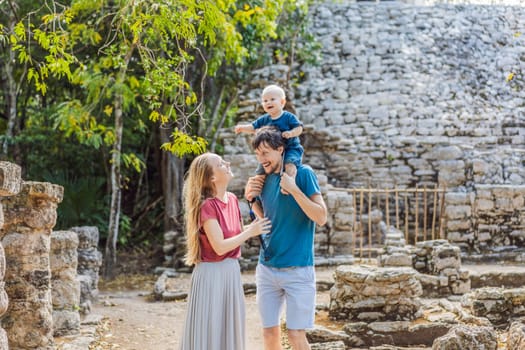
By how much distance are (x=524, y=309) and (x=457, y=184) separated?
222 inches

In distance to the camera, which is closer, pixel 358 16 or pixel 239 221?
pixel 239 221

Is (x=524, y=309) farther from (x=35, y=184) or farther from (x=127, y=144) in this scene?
(x=127, y=144)

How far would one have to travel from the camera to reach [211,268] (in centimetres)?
359

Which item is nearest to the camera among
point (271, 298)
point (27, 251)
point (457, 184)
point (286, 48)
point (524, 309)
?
point (271, 298)

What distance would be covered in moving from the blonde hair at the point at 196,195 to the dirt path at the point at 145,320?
1.81m

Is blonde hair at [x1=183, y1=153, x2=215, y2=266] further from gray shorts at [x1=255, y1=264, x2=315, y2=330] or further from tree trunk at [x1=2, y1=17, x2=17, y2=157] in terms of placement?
tree trunk at [x1=2, y1=17, x2=17, y2=157]

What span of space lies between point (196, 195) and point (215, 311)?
2.28 ft

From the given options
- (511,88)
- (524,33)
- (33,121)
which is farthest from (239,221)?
(524,33)

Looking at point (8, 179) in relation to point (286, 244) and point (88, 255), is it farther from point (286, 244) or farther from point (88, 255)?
point (88, 255)

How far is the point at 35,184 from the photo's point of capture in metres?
4.57

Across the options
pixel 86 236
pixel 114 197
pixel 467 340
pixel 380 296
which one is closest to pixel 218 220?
pixel 467 340

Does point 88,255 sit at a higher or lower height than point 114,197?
lower

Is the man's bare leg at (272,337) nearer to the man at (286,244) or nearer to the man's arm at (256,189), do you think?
the man at (286,244)

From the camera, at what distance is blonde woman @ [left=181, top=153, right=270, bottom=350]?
3.54m
